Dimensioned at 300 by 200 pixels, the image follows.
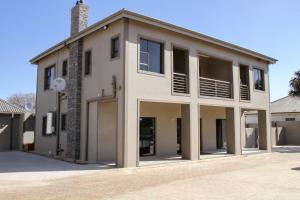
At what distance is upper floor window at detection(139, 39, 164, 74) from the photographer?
14695 millimetres

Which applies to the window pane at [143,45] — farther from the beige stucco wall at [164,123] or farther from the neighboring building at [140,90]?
the beige stucco wall at [164,123]

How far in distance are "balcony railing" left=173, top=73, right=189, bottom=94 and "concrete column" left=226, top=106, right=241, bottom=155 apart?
4.20m

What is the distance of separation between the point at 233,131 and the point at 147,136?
525 centimetres

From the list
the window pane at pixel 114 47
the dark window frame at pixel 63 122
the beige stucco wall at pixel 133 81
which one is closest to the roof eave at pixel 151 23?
the beige stucco wall at pixel 133 81

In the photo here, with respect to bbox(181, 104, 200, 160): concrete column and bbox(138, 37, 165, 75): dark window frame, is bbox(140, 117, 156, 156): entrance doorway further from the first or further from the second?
bbox(138, 37, 165, 75): dark window frame

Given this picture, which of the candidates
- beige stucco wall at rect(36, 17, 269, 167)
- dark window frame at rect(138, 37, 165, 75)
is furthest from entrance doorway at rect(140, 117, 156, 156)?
dark window frame at rect(138, 37, 165, 75)

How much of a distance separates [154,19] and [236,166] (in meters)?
7.71

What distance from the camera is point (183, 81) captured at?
16.5 m

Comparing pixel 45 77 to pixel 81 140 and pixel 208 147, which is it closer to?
pixel 81 140

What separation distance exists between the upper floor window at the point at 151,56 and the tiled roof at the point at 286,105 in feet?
95.3

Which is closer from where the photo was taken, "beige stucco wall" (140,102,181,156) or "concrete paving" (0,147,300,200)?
"concrete paving" (0,147,300,200)

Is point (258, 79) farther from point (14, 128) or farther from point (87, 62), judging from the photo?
point (14, 128)

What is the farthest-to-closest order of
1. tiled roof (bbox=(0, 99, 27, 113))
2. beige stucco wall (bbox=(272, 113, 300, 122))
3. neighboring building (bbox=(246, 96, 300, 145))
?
beige stucco wall (bbox=(272, 113, 300, 122))
neighboring building (bbox=(246, 96, 300, 145))
tiled roof (bbox=(0, 99, 27, 113))

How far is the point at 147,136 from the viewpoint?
17766 mm
